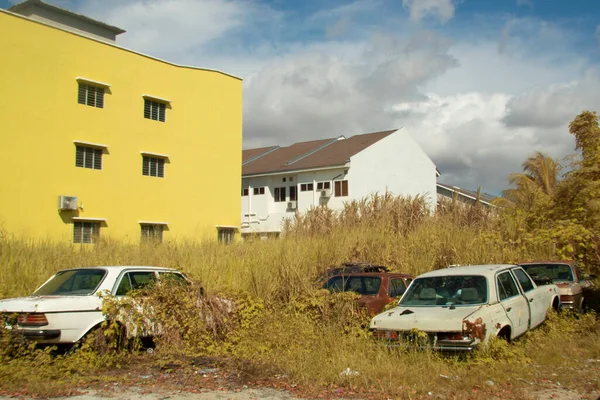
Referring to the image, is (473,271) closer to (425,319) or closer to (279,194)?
(425,319)

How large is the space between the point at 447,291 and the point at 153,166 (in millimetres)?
19007

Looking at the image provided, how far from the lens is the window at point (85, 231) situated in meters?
23.4

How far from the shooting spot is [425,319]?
347 inches

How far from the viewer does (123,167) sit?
82.1 feet

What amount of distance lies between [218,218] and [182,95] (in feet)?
19.7

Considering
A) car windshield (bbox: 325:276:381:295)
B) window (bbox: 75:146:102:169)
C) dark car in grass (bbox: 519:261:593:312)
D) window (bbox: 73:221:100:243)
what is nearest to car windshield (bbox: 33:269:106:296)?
car windshield (bbox: 325:276:381:295)

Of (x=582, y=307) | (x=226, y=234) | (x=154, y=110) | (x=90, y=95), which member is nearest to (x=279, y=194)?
(x=226, y=234)

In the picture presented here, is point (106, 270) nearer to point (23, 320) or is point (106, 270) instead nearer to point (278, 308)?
point (23, 320)

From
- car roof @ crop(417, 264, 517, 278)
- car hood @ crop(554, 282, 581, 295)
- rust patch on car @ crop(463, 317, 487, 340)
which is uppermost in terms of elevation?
car roof @ crop(417, 264, 517, 278)

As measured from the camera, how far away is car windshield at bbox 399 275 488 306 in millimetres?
9508

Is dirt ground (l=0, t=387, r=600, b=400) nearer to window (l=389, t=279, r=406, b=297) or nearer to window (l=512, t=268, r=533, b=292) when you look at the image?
window (l=512, t=268, r=533, b=292)

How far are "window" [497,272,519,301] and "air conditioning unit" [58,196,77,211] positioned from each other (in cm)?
1736

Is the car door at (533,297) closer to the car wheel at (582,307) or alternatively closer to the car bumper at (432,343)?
the car wheel at (582,307)

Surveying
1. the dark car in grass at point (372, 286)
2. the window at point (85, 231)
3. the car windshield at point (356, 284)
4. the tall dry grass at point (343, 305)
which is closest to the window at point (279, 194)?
the window at point (85, 231)
